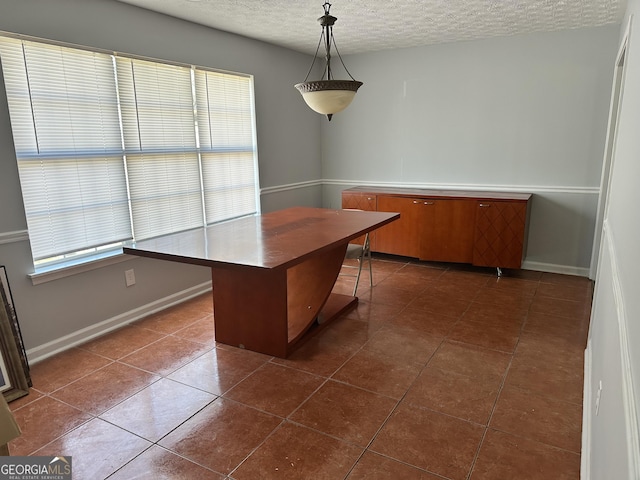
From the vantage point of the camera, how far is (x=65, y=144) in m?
2.92

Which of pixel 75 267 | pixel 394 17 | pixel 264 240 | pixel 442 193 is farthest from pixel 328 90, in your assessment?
pixel 442 193

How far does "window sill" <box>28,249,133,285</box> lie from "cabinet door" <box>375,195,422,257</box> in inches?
107

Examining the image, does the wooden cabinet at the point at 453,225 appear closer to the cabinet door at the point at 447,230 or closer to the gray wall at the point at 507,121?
the cabinet door at the point at 447,230

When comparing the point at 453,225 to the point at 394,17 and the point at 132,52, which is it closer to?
the point at 394,17

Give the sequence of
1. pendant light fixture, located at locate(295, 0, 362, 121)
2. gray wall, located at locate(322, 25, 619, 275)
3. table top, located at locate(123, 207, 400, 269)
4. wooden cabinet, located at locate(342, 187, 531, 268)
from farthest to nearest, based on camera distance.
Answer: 1. wooden cabinet, located at locate(342, 187, 531, 268)
2. gray wall, located at locate(322, 25, 619, 275)
3. pendant light fixture, located at locate(295, 0, 362, 121)
4. table top, located at locate(123, 207, 400, 269)

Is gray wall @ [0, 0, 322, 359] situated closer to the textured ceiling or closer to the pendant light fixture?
the textured ceiling

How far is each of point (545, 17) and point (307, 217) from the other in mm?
2641

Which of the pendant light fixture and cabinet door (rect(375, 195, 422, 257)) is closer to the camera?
the pendant light fixture

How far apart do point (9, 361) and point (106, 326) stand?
2.75ft

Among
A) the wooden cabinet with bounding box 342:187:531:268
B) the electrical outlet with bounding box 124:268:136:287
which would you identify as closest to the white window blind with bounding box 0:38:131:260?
the electrical outlet with bounding box 124:268:136:287

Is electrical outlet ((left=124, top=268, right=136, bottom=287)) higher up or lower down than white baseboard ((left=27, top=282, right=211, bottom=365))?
higher up

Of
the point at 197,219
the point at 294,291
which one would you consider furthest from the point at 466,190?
the point at 197,219

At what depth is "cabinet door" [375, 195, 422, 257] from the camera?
4730mm

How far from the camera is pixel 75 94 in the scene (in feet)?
9.66
